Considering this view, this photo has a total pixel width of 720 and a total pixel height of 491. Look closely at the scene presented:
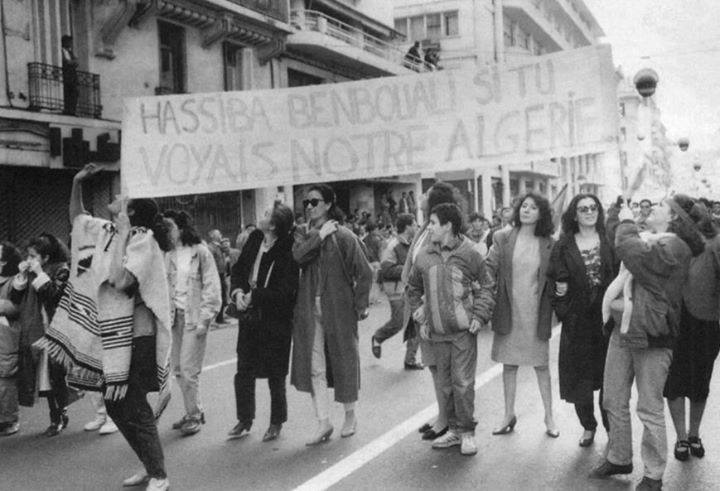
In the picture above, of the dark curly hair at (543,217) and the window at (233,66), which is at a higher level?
the window at (233,66)

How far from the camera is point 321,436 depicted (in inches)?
238

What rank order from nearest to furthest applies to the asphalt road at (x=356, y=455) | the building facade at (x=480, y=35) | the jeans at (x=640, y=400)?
the jeans at (x=640, y=400) < the asphalt road at (x=356, y=455) < the building facade at (x=480, y=35)

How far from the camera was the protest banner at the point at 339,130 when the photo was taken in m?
6.42

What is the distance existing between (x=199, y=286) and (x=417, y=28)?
1589 inches

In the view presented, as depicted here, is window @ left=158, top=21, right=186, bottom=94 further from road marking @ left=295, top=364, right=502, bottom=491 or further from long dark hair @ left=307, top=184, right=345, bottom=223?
road marking @ left=295, top=364, right=502, bottom=491

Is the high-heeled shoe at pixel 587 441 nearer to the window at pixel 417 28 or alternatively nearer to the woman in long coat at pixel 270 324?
the woman in long coat at pixel 270 324

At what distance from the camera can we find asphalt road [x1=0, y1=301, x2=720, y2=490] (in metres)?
5.07

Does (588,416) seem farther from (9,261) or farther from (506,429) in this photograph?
(9,261)

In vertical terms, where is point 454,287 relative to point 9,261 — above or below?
below

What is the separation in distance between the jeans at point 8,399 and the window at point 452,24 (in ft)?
131

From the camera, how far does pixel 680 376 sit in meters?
5.33

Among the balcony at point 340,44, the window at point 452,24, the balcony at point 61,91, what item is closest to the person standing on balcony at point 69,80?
the balcony at point 61,91

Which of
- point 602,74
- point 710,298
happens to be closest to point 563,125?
point 602,74

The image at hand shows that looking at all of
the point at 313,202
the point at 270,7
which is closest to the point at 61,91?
the point at 270,7
